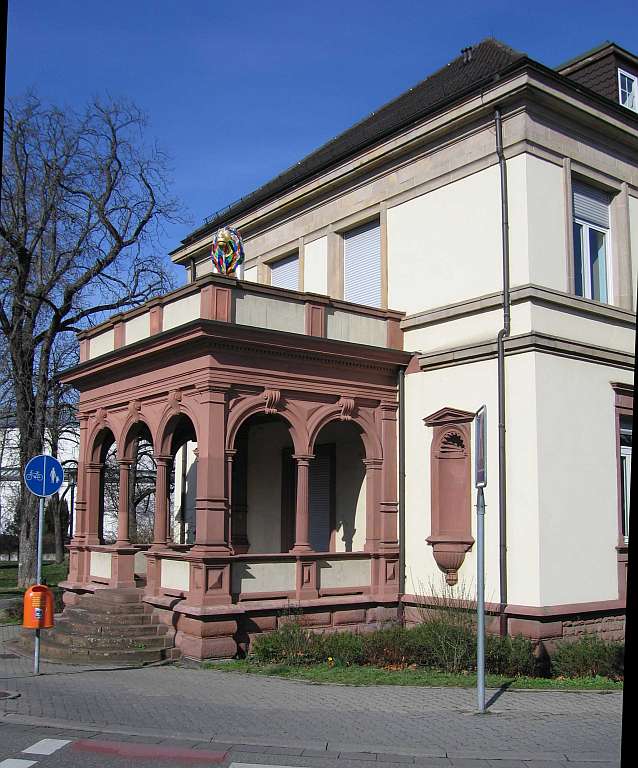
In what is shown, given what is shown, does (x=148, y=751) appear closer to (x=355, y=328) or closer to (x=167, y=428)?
(x=167, y=428)

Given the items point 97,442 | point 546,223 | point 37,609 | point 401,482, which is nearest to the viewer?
point 37,609

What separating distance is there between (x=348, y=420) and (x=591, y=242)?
17.8 ft

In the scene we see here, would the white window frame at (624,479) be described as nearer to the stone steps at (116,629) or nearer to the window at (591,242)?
the window at (591,242)

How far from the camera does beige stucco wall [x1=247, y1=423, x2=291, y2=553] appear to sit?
757 inches

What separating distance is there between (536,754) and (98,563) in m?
11.4

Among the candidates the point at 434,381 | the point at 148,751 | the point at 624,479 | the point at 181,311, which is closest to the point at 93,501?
the point at 181,311

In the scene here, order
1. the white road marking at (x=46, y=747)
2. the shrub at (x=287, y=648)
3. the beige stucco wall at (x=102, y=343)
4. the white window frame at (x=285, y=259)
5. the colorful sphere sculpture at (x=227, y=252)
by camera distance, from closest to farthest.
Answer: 1. the white road marking at (x=46, y=747)
2. the shrub at (x=287, y=648)
3. the colorful sphere sculpture at (x=227, y=252)
4. the beige stucco wall at (x=102, y=343)
5. the white window frame at (x=285, y=259)

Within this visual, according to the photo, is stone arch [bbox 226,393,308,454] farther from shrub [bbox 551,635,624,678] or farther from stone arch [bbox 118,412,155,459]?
shrub [bbox 551,635,624,678]

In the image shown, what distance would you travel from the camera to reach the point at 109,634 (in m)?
14.0

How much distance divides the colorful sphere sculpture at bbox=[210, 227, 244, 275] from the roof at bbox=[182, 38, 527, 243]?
10.4ft

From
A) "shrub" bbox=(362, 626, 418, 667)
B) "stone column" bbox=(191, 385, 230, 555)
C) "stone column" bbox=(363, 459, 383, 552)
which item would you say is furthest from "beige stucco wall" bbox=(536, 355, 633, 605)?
"stone column" bbox=(191, 385, 230, 555)

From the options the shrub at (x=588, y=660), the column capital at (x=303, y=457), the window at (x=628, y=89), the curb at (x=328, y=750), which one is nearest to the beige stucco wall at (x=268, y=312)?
the column capital at (x=303, y=457)

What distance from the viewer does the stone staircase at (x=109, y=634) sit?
43.8 feet

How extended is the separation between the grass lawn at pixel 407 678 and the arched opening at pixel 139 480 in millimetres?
5409
